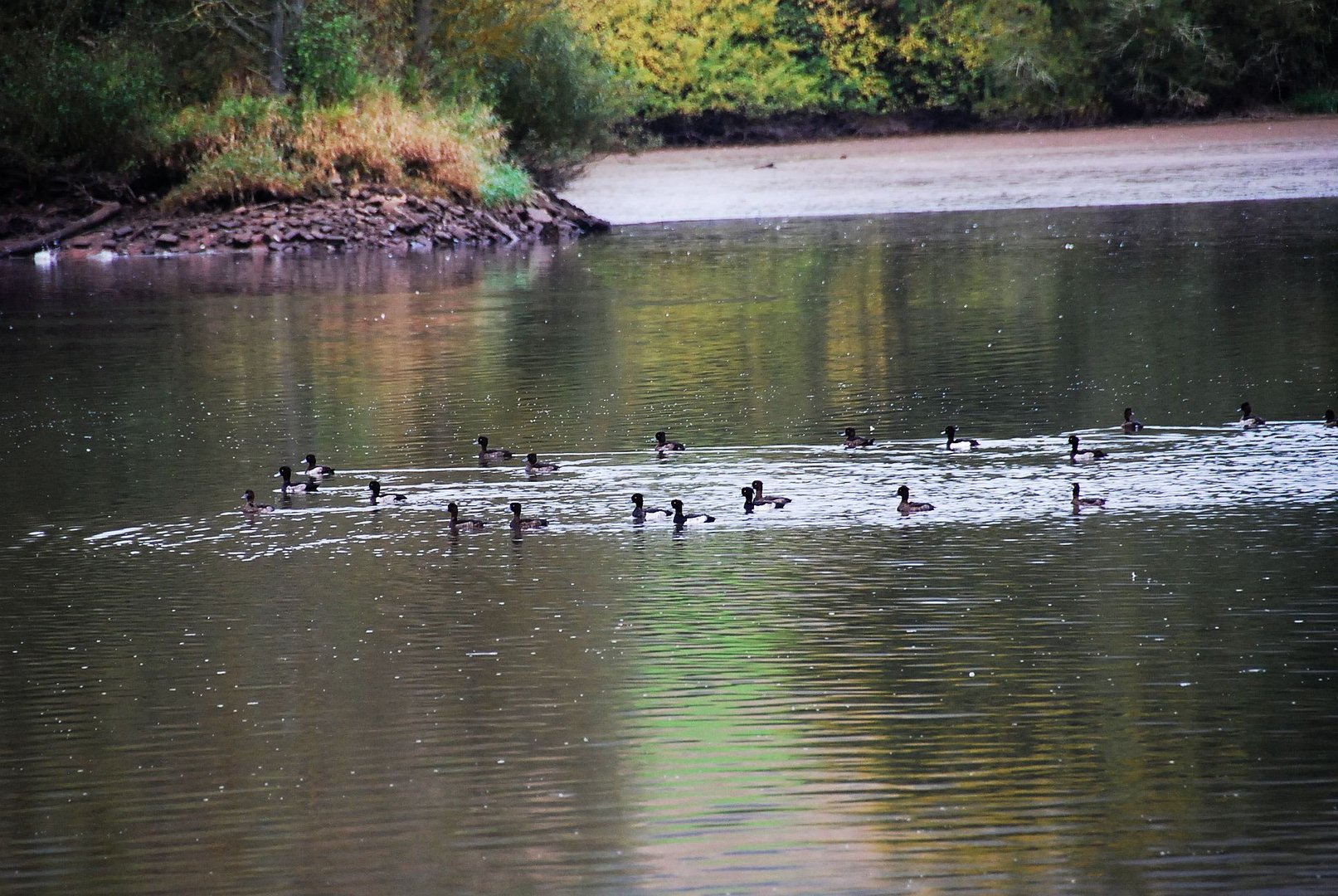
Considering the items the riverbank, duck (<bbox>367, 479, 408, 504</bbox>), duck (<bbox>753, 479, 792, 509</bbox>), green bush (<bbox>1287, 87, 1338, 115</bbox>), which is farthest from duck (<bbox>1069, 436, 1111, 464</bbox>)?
green bush (<bbox>1287, 87, 1338, 115</bbox>)

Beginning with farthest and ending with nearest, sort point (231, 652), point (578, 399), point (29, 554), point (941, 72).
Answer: point (941, 72), point (578, 399), point (29, 554), point (231, 652)

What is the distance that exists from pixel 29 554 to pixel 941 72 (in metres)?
60.2

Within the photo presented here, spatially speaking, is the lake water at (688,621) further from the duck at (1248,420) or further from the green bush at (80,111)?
the green bush at (80,111)

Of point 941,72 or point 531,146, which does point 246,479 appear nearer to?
point 531,146

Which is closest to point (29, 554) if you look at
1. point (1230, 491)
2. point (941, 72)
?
point (1230, 491)

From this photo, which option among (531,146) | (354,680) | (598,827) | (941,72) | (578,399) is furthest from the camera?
(941,72)

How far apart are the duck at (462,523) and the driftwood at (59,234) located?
3036cm

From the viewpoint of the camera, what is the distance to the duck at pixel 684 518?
48.5ft

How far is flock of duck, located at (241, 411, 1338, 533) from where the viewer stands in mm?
14852

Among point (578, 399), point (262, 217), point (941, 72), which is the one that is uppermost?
point (941, 72)

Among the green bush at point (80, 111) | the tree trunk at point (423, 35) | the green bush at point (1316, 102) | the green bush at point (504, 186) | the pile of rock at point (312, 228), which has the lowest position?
the pile of rock at point (312, 228)

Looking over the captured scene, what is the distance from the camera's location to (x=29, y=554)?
14742mm

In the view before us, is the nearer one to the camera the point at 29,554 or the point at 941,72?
the point at 29,554

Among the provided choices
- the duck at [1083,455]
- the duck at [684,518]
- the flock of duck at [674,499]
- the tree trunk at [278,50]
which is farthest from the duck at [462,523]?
the tree trunk at [278,50]
